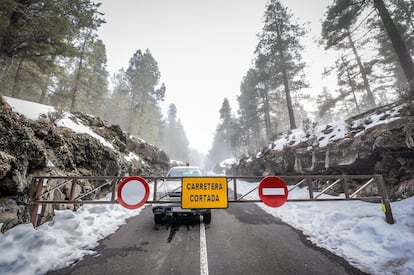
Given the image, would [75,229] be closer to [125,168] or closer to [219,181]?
[219,181]

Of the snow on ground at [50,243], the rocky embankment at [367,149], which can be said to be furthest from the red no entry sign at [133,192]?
the rocky embankment at [367,149]

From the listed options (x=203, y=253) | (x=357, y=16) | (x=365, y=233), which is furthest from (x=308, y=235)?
(x=357, y=16)

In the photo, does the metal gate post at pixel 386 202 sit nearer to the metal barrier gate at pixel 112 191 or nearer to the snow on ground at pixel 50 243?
the metal barrier gate at pixel 112 191

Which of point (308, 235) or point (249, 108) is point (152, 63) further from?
point (308, 235)

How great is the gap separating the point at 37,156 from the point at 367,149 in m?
13.2

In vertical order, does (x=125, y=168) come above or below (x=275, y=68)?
below

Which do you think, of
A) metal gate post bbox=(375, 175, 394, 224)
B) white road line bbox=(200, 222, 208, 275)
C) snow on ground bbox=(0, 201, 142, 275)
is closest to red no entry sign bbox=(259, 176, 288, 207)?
white road line bbox=(200, 222, 208, 275)

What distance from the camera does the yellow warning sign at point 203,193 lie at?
161 inches

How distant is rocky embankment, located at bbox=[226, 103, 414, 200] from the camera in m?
6.74

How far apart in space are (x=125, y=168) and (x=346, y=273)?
38.6 ft

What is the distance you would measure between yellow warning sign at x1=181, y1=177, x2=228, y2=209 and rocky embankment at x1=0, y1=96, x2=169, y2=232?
456cm

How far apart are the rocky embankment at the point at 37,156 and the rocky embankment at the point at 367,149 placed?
12.3 m

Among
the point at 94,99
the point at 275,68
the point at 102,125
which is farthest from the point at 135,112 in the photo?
the point at 275,68

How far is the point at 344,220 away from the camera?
19.4 ft
